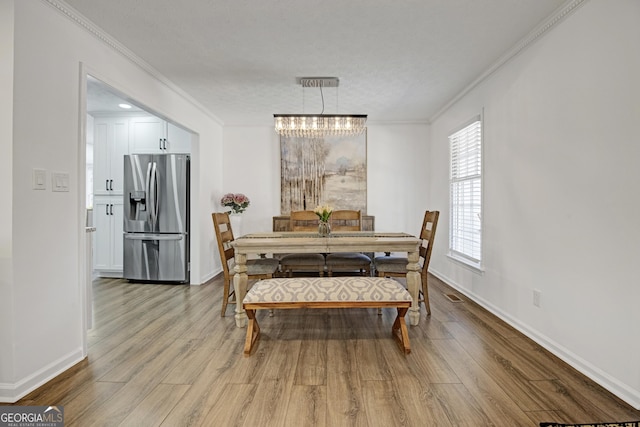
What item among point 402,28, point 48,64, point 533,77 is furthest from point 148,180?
point 533,77

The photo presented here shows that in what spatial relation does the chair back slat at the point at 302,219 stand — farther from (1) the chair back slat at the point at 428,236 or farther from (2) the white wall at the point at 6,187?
(2) the white wall at the point at 6,187

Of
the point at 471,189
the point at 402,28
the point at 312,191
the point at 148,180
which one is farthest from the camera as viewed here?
the point at 312,191

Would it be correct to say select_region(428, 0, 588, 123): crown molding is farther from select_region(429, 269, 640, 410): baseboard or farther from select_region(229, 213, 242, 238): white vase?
select_region(229, 213, 242, 238): white vase

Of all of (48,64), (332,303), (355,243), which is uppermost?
(48,64)

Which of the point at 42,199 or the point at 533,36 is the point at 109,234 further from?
the point at 533,36

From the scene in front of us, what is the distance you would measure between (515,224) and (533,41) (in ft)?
5.02

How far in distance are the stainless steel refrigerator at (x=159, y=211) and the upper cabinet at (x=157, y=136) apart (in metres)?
0.25

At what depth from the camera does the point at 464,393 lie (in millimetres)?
1820

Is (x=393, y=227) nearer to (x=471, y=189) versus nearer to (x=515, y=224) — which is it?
(x=471, y=189)

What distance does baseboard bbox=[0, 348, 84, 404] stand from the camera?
1.76 meters

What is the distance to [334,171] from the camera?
204 inches

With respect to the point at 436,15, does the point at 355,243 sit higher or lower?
lower

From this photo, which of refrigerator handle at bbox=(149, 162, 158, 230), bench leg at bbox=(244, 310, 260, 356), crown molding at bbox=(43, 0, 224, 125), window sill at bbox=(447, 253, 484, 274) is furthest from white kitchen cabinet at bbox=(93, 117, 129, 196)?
window sill at bbox=(447, 253, 484, 274)

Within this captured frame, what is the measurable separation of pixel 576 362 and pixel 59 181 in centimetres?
368
